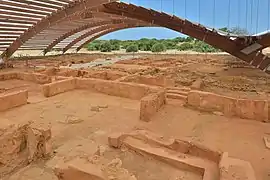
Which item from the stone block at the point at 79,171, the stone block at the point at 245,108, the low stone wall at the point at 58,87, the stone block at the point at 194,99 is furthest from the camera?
the low stone wall at the point at 58,87

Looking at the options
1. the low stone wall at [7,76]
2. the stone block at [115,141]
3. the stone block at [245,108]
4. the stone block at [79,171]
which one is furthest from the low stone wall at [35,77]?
the stone block at [79,171]

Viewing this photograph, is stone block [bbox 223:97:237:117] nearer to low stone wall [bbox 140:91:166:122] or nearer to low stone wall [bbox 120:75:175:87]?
low stone wall [bbox 140:91:166:122]

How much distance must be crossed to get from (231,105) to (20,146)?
6577 mm

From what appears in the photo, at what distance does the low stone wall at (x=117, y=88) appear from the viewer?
10.3 meters

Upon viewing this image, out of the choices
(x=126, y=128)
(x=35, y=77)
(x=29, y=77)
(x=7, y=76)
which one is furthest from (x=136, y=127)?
(x=7, y=76)

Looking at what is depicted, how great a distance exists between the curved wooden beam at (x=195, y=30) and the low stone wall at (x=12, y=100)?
14.0m

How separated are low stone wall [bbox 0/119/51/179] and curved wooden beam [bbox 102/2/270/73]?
636 inches

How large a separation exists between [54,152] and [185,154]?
9.78 ft

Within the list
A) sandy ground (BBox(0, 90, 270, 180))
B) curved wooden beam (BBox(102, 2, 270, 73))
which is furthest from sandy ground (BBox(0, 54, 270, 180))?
curved wooden beam (BBox(102, 2, 270, 73))

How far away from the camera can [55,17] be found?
2233 cm

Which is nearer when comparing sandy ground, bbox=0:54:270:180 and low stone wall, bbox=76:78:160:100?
sandy ground, bbox=0:54:270:180

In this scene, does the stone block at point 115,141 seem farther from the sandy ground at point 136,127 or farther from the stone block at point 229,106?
the stone block at point 229,106

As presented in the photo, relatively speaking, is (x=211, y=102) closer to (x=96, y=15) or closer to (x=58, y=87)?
(x=58, y=87)

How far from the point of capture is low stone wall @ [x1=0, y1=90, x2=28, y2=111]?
8.63 m
